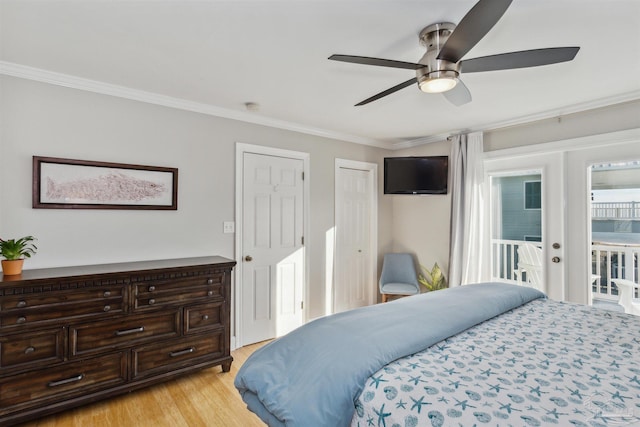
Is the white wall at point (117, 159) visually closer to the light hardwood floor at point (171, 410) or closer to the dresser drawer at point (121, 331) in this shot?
the dresser drawer at point (121, 331)

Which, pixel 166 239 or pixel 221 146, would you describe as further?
pixel 221 146

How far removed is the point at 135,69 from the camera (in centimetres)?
238

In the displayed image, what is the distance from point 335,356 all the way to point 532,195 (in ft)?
10.3

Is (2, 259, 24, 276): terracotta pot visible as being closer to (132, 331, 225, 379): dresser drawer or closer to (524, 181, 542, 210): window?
(132, 331, 225, 379): dresser drawer

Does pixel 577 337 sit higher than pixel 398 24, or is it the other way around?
pixel 398 24

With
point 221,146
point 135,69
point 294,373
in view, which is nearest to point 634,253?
point 294,373

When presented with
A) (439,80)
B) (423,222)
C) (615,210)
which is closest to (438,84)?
(439,80)

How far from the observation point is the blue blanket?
1227 mm

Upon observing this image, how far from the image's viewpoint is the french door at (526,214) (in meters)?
3.29

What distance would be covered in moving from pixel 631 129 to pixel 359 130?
8.21 feet

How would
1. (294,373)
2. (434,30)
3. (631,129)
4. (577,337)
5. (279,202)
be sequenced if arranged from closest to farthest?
(294,373) → (577,337) → (434,30) → (631,129) → (279,202)

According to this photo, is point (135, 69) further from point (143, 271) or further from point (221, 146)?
point (143, 271)

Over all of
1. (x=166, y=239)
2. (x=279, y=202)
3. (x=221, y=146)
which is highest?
(x=221, y=146)

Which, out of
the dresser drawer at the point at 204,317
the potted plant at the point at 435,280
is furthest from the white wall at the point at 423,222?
the dresser drawer at the point at 204,317
